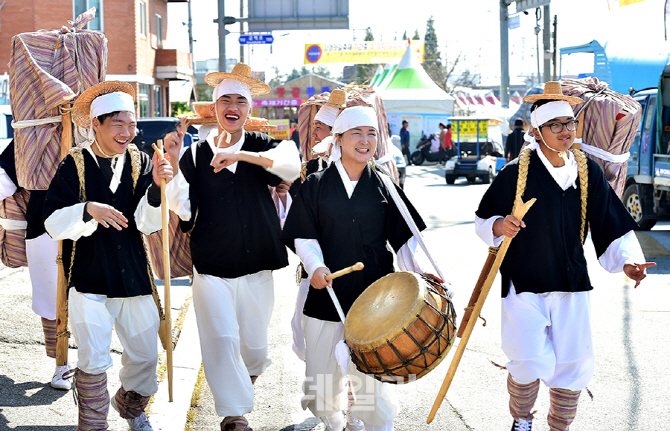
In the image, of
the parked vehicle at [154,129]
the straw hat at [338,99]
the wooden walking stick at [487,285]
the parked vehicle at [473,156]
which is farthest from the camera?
the parked vehicle at [473,156]

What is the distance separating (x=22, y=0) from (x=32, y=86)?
25397mm

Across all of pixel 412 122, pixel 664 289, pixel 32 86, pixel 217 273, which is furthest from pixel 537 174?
pixel 412 122

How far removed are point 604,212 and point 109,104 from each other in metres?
2.86

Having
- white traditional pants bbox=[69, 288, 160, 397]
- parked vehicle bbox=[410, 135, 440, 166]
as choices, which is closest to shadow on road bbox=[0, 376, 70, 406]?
white traditional pants bbox=[69, 288, 160, 397]

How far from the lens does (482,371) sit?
6.29 metres

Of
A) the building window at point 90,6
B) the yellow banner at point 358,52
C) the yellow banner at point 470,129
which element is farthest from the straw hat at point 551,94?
the yellow banner at point 358,52

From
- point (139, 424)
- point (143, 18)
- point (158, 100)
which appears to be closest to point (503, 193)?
point (139, 424)

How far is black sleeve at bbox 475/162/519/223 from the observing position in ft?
15.5

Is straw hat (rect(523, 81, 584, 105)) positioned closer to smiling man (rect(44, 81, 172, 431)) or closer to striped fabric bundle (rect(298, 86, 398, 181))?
striped fabric bundle (rect(298, 86, 398, 181))

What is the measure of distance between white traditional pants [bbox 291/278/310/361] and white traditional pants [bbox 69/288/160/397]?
888 mm

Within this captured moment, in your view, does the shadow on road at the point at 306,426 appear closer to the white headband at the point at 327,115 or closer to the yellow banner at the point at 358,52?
the white headband at the point at 327,115

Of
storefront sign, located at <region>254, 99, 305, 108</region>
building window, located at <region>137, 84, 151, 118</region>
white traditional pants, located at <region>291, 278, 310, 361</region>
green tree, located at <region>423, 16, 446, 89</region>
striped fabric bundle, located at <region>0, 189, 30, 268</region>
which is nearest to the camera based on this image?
white traditional pants, located at <region>291, 278, 310, 361</region>

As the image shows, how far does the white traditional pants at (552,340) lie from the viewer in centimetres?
452

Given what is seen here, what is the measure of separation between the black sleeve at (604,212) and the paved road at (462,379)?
1.27 meters
